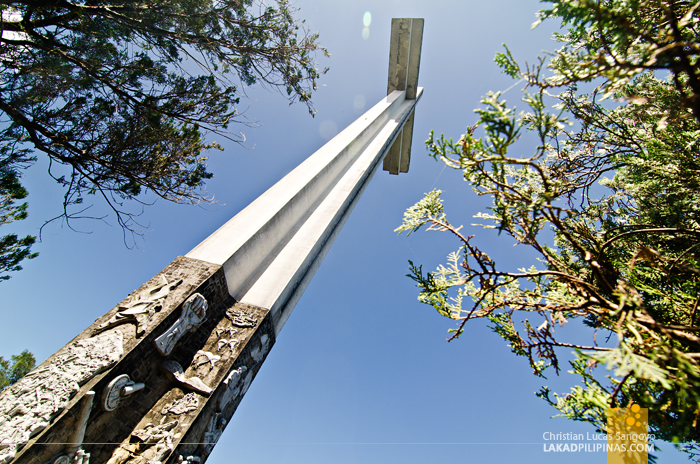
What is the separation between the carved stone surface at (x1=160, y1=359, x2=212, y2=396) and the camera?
11.9 feet

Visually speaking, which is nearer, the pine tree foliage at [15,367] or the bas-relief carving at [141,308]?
the bas-relief carving at [141,308]

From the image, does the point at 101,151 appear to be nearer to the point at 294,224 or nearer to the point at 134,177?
the point at 134,177

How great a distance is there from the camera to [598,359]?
68.4 inches

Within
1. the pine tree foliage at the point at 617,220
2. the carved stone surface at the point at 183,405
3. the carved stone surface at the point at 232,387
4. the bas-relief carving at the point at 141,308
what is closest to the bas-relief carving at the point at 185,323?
the bas-relief carving at the point at 141,308

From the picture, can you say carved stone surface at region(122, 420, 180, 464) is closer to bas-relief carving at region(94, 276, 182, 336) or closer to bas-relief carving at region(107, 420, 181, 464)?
bas-relief carving at region(107, 420, 181, 464)

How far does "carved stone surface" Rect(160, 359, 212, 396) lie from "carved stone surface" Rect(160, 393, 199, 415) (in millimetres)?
96

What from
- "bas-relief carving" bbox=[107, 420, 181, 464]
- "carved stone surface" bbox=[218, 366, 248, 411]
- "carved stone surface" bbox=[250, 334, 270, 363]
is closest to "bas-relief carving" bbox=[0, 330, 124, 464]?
"bas-relief carving" bbox=[107, 420, 181, 464]

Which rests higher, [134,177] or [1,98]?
[1,98]

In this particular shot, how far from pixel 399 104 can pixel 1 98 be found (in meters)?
14.8

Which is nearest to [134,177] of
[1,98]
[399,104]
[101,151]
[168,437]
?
[101,151]

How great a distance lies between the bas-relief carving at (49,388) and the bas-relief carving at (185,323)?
0.46m

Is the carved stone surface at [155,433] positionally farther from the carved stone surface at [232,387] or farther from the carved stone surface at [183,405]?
the carved stone surface at [232,387]

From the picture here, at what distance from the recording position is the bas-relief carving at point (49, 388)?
7.89ft

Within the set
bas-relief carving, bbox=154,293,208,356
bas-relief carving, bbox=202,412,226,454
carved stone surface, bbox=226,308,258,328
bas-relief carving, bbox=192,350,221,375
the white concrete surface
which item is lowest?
bas-relief carving, bbox=202,412,226,454
